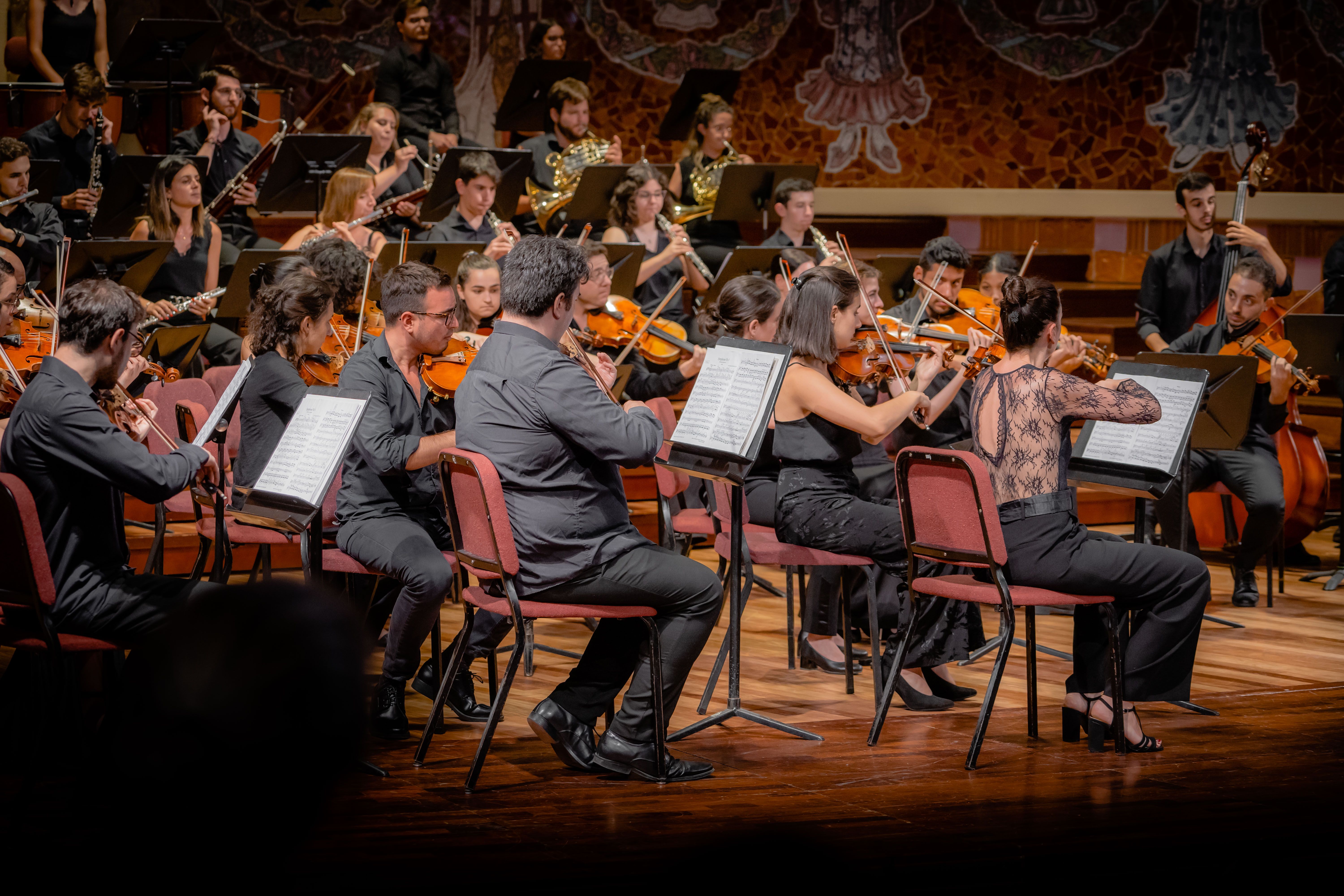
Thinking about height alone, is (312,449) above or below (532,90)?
below

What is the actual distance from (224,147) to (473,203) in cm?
143

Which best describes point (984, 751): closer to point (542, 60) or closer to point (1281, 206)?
point (542, 60)

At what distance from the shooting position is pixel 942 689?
3949mm

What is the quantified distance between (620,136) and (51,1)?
324 centimetres

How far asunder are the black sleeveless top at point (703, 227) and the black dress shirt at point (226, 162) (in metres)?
2.04

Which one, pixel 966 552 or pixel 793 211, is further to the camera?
pixel 793 211

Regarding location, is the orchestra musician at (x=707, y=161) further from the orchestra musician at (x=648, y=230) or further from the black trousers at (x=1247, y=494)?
the black trousers at (x=1247, y=494)

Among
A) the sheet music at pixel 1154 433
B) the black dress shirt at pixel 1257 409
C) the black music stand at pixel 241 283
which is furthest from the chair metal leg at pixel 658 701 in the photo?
the black dress shirt at pixel 1257 409

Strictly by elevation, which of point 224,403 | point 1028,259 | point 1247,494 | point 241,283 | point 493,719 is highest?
point 1028,259

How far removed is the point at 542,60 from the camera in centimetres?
717

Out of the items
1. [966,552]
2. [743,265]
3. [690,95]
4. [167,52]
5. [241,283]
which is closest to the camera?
[966,552]

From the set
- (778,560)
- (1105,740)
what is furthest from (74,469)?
(1105,740)

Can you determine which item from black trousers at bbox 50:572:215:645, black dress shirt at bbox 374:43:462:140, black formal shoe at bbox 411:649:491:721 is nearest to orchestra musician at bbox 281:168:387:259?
black dress shirt at bbox 374:43:462:140

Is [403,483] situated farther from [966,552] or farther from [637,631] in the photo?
[966,552]
